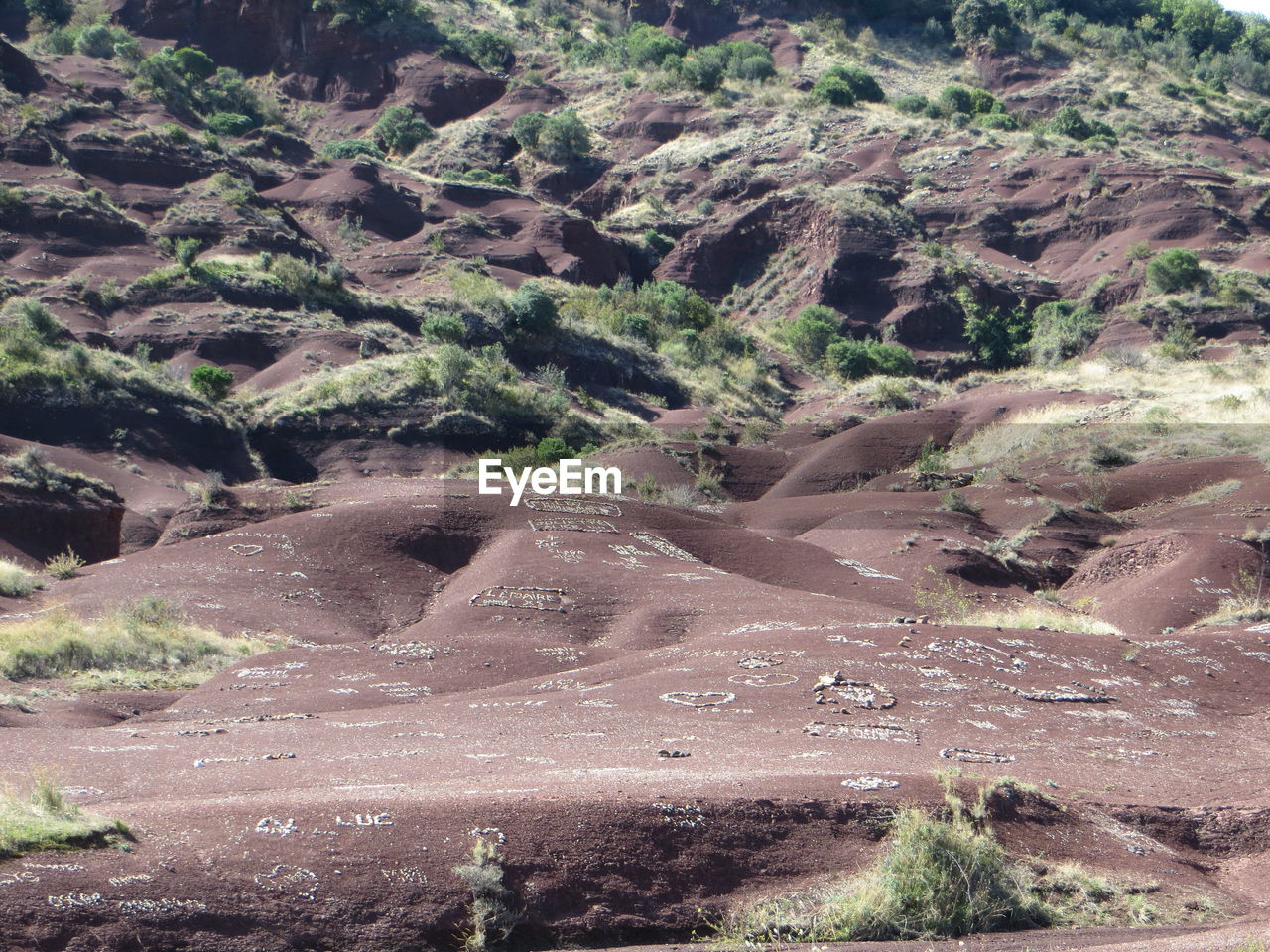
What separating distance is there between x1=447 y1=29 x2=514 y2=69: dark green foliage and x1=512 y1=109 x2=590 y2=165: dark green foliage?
35.2ft

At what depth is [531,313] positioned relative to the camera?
41719 millimetres

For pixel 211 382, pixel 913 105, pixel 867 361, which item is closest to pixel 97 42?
pixel 211 382

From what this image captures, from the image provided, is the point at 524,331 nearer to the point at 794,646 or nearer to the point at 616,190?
the point at 616,190

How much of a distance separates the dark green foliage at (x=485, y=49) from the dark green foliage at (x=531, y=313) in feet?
117

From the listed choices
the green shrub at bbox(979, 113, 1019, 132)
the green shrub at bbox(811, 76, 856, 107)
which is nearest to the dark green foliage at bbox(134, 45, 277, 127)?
the green shrub at bbox(811, 76, 856, 107)

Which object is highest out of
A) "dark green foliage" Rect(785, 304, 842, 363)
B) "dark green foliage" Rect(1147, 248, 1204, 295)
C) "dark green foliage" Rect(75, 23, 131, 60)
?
"dark green foliage" Rect(75, 23, 131, 60)

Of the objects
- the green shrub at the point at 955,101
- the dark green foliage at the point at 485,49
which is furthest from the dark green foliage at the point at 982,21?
the dark green foliage at the point at 485,49

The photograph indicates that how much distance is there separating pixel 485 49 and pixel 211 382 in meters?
45.4

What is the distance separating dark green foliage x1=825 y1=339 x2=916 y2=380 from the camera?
151 ft

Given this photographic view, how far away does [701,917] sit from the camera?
6203mm

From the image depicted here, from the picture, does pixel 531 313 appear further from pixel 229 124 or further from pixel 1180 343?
pixel 229 124

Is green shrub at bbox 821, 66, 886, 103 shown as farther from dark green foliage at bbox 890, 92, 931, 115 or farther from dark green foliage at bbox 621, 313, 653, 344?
dark green foliage at bbox 621, 313, 653, 344

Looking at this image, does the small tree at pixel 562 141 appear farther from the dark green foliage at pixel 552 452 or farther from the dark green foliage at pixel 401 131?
the dark green foliage at pixel 552 452

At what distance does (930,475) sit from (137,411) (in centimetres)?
1976
